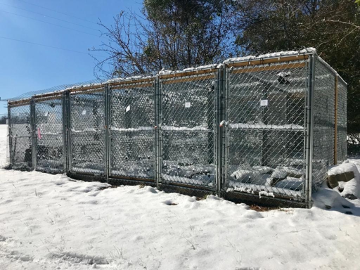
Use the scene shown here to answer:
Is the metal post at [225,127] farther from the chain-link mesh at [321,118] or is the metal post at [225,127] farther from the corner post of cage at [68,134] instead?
the corner post of cage at [68,134]

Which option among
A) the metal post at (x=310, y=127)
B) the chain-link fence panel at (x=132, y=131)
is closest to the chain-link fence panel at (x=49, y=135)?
the chain-link fence panel at (x=132, y=131)

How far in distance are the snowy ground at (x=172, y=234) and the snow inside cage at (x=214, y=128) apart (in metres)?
0.47

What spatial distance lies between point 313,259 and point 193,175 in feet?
8.68

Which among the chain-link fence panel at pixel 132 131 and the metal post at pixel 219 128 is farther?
the chain-link fence panel at pixel 132 131

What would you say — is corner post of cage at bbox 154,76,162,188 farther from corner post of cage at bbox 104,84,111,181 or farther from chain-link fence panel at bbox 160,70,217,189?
corner post of cage at bbox 104,84,111,181

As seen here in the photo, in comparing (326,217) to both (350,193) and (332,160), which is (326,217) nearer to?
(350,193)

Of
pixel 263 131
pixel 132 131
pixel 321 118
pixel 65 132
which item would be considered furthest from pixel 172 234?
pixel 65 132

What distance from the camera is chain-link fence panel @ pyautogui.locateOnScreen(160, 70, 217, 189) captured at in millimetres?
4957

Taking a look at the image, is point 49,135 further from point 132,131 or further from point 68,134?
point 132,131

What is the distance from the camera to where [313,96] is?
3.65 meters

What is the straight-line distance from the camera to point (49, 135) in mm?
6980

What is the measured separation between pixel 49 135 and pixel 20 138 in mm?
1698

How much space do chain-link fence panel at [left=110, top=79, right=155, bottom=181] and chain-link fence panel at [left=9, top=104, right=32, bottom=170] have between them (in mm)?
3305

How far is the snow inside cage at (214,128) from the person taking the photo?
401cm
